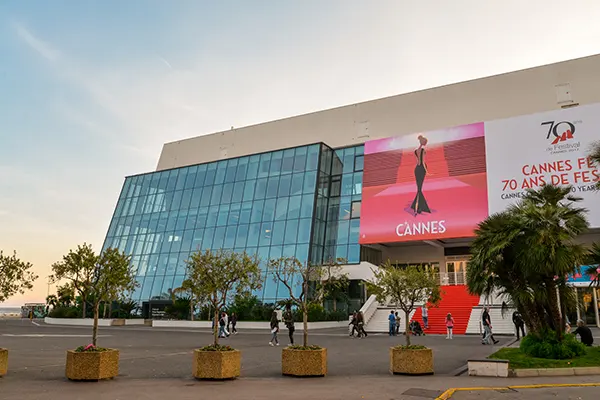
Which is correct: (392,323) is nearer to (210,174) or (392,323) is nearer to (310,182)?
(310,182)

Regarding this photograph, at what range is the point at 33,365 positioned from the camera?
13.5 meters

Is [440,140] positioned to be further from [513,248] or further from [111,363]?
[111,363]

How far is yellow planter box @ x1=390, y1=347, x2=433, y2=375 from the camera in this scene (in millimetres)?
12352

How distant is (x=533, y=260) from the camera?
1418 centimetres

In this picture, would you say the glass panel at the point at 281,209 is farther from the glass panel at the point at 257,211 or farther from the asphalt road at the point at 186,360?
the asphalt road at the point at 186,360

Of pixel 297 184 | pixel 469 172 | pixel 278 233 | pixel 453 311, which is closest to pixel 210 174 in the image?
pixel 297 184

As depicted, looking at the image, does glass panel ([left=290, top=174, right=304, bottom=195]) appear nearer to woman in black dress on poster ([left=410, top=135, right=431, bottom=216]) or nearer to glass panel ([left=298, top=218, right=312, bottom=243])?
glass panel ([left=298, top=218, right=312, bottom=243])

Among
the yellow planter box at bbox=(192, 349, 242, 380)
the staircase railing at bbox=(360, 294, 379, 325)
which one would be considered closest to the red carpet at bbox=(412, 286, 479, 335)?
the staircase railing at bbox=(360, 294, 379, 325)

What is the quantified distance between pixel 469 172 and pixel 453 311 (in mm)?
12322

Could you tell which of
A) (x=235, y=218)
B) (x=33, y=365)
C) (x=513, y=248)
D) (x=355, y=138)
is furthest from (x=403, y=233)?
(x=33, y=365)

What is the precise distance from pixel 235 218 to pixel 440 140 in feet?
65.2

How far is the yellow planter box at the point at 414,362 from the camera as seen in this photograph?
12.4 metres

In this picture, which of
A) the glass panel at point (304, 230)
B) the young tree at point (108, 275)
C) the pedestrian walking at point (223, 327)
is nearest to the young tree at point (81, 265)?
the young tree at point (108, 275)

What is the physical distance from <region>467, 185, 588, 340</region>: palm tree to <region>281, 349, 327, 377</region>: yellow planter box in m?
6.43
